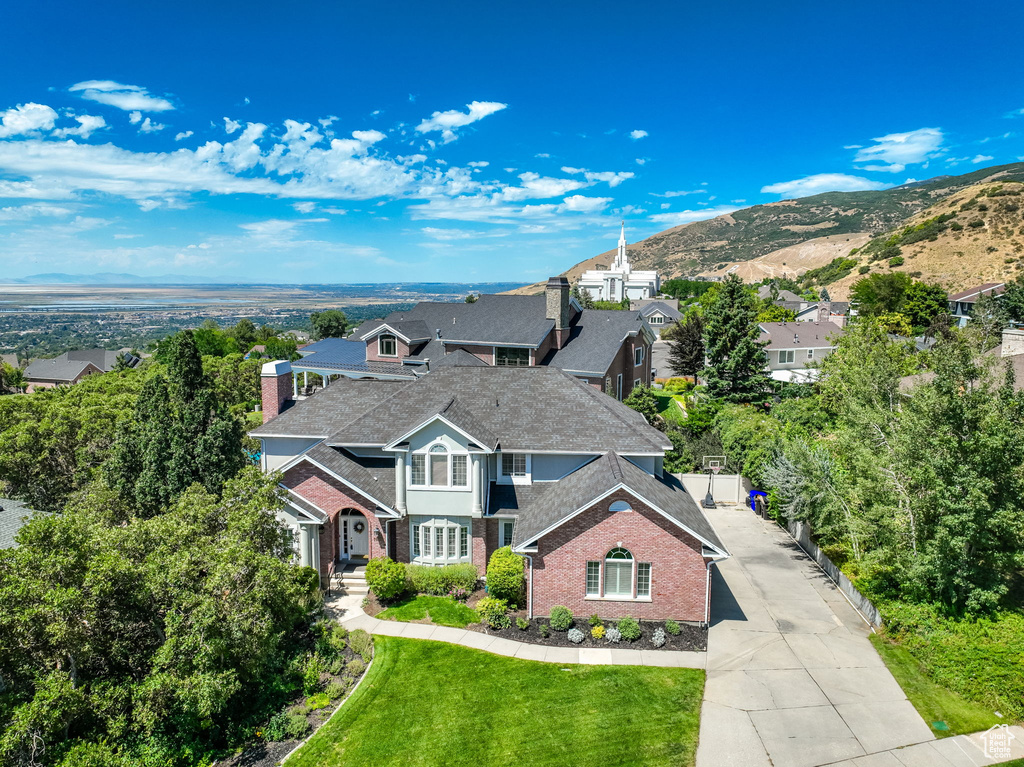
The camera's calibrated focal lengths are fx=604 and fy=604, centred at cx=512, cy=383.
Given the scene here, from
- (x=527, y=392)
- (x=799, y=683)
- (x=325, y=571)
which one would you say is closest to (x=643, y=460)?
(x=527, y=392)

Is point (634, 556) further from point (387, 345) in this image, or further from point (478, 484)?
point (387, 345)

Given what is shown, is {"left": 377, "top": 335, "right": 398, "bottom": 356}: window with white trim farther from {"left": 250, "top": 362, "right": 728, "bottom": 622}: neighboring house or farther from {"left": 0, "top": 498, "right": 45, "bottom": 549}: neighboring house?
{"left": 0, "top": 498, "right": 45, "bottom": 549}: neighboring house

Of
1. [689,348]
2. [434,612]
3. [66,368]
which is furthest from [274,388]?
[66,368]

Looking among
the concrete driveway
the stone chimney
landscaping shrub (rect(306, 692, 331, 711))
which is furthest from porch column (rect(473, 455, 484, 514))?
the stone chimney

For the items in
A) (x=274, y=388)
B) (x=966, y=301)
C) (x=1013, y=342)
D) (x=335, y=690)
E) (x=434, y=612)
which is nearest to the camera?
(x=335, y=690)

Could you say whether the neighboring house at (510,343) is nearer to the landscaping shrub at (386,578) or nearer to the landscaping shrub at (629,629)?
the landscaping shrub at (386,578)

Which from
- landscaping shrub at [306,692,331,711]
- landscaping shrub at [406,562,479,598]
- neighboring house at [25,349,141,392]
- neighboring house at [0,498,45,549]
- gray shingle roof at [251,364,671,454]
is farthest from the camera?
neighboring house at [25,349,141,392]
